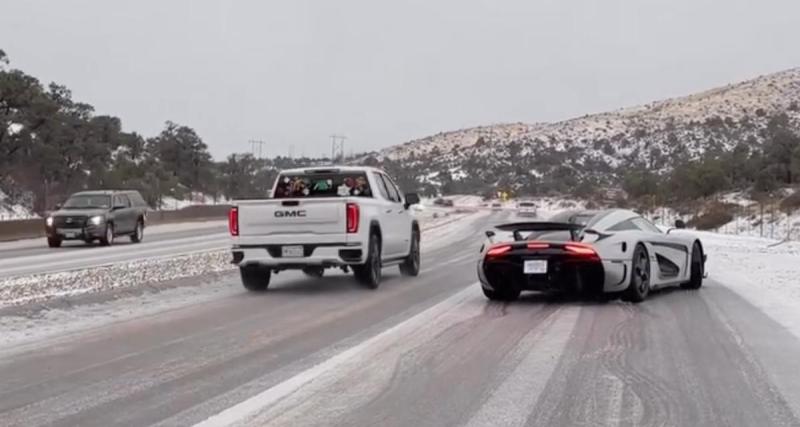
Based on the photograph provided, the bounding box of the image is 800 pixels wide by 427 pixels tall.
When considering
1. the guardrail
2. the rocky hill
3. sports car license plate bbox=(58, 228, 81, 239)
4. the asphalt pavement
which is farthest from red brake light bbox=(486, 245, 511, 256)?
the rocky hill

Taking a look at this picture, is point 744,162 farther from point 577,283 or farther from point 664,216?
point 577,283

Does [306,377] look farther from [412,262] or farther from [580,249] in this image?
[412,262]

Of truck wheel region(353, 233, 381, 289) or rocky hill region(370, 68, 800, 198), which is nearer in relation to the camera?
truck wheel region(353, 233, 381, 289)

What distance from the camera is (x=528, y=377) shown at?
8492mm

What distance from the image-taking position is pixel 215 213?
6022 centimetres

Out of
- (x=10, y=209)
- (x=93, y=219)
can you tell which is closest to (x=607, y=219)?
(x=93, y=219)

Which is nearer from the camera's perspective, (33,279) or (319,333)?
(319,333)

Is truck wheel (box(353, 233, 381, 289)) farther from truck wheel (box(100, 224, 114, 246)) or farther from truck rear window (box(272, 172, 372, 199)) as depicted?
truck wheel (box(100, 224, 114, 246))

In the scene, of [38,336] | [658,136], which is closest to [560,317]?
[38,336]

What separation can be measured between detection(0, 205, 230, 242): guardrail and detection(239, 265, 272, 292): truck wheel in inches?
929

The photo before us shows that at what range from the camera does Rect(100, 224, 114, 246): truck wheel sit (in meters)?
31.9

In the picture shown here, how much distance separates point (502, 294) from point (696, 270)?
3.59 m

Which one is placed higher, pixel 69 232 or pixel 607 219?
pixel 607 219

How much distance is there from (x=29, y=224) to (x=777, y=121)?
2397 inches
